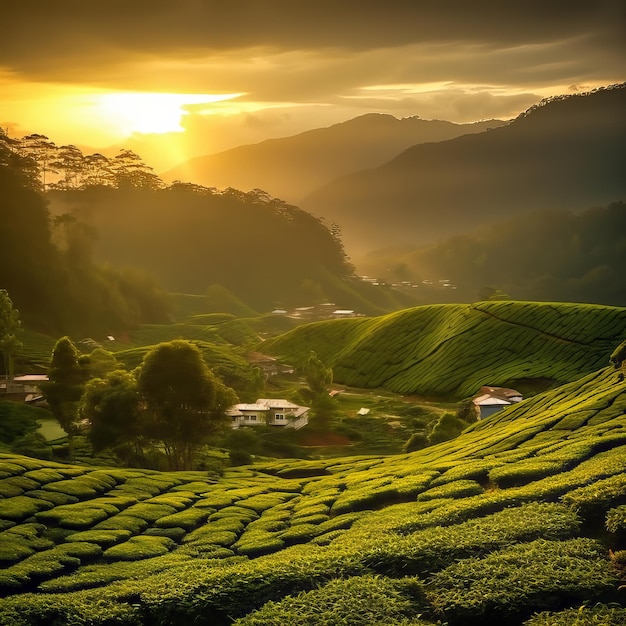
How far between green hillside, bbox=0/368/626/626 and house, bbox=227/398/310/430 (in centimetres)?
5284

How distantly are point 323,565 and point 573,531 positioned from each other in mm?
10211

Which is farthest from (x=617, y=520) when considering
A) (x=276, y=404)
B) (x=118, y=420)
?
(x=276, y=404)

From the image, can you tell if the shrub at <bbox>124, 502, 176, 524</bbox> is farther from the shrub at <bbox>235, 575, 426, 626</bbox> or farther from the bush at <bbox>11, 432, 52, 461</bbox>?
the bush at <bbox>11, 432, 52, 461</bbox>

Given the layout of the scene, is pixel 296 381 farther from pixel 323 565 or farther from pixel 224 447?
pixel 323 565

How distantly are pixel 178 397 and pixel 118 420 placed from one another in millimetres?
6057

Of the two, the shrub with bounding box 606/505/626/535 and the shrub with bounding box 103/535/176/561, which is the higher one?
the shrub with bounding box 606/505/626/535

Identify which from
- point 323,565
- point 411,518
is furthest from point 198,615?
point 411,518

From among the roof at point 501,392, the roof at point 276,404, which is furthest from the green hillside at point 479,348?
the roof at point 276,404

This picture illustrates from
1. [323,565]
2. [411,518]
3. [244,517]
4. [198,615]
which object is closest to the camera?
[198,615]

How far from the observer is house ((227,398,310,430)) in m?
108

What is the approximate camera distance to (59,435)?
92.9 meters

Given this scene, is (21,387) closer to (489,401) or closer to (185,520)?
(489,401)

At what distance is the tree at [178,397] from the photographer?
241 ft

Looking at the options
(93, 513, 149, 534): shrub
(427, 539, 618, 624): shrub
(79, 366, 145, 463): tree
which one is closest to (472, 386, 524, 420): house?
(79, 366, 145, 463): tree
